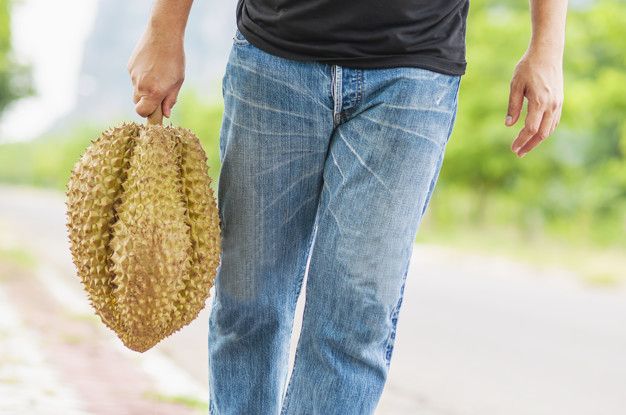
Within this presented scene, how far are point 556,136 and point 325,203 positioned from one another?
21200mm

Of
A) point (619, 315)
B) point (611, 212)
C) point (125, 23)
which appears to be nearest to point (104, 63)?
point (125, 23)

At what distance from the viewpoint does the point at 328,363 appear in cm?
193

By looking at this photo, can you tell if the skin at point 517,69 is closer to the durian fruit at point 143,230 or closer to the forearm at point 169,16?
the forearm at point 169,16

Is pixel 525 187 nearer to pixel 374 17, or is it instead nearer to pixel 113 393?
pixel 113 393

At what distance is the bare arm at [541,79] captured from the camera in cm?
198

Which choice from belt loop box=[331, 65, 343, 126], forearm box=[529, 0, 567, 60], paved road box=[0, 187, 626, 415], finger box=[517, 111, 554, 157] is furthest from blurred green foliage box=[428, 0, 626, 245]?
belt loop box=[331, 65, 343, 126]

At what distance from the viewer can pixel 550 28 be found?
2.04 meters

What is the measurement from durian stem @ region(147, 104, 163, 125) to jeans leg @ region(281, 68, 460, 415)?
41 cm

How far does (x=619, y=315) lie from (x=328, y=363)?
21.6 feet

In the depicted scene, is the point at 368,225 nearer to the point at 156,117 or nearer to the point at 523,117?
the point at 156,117

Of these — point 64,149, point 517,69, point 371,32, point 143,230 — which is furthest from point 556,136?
point 64,149

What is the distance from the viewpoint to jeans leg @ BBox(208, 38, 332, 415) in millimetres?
1938

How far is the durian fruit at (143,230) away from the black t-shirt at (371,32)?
34 cm

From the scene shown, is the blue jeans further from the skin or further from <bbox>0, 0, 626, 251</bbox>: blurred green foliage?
<bbox>0, 0, 626, 251</bbox>: blurred green foliage
